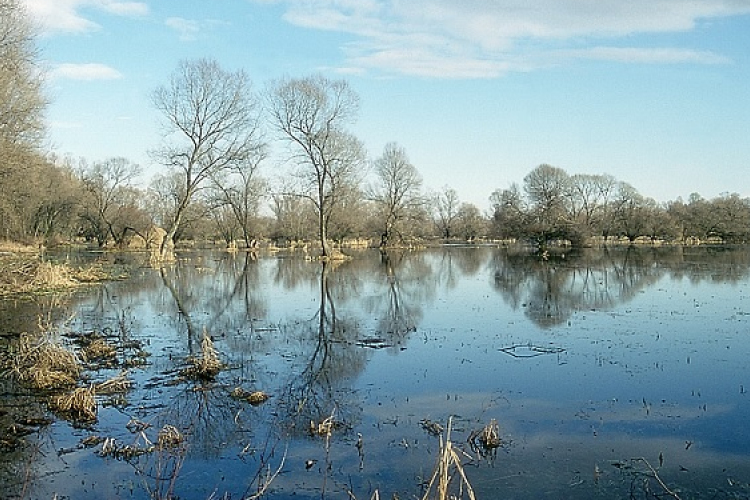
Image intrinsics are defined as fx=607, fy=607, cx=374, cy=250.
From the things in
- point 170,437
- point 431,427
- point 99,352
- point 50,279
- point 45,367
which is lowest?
point 431,427

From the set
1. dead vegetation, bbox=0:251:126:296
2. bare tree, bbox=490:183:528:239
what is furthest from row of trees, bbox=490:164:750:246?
dead vegetation, bbox=0:251:126:296

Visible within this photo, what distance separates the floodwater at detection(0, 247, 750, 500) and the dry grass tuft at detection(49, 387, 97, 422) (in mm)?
235

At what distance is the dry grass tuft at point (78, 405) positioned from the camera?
671 cm

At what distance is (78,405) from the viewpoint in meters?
6.79

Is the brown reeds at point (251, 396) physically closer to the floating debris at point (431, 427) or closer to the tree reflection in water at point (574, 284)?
the floating debris at point (431, 427)

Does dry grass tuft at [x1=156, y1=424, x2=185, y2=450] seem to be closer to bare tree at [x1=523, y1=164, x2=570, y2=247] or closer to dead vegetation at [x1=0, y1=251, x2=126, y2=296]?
dead vegetation at [x1=0, y1=251, x2=126, y2=296]

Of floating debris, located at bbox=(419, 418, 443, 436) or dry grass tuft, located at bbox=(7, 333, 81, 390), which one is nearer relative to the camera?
floating debris, located at bbox=(419, 418, 443, 436)

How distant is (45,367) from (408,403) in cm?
478

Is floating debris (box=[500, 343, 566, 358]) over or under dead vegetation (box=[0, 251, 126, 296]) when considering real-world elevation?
under

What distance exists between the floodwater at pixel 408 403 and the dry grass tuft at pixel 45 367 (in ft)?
0.90

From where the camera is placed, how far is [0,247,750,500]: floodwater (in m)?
5.11

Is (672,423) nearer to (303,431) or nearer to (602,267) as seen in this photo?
(303,431)

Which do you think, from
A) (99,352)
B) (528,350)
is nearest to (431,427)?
(528,350)

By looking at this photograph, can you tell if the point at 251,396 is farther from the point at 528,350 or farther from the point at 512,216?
the point at 512,216
